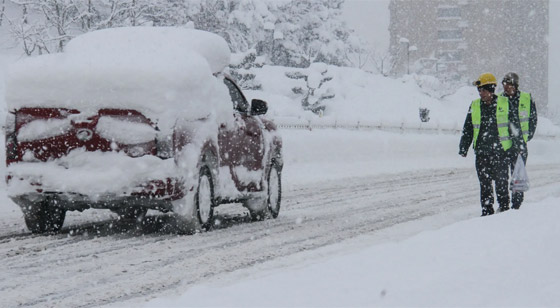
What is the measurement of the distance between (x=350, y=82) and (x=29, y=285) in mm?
48597

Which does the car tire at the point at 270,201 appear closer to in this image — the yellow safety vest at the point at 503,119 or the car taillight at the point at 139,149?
the yellow safety vest at the point at 503,119

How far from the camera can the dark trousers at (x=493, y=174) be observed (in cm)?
1042

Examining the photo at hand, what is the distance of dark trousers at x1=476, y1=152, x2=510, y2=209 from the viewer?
1042 cm

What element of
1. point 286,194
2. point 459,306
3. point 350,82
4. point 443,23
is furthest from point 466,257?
point 443,23

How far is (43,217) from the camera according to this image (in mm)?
8906

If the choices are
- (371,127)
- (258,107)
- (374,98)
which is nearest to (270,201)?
(258,107)

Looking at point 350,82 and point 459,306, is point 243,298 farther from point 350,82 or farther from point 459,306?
point 350,82

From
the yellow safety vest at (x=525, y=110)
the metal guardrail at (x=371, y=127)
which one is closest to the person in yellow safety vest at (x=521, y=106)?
the yellow safety vest at (x=525, y=110)

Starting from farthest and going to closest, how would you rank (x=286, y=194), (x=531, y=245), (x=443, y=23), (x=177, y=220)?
(x=443, y=23) → (x=286, y=194) → (x=177, y=220) → (x=531, y=245)

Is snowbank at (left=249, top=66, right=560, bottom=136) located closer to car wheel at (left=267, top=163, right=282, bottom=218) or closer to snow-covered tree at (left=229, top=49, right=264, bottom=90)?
snow-covered tree at (left=229, top=49, right=264, bottom=90)

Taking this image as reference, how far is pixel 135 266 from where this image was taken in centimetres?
684

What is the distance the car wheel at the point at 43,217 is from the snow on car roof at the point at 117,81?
1.01 meters

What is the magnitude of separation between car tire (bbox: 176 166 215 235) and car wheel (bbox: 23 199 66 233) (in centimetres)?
128

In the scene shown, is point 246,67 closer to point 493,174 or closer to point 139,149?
point 493,174
